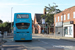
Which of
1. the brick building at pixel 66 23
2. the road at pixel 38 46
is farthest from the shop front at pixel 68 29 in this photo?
the road at pixel 38 46

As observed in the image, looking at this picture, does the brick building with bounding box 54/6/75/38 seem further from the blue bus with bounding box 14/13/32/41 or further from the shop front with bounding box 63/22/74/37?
the blue bus with bounding box 14/13/32/41

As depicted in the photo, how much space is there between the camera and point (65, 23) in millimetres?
38156

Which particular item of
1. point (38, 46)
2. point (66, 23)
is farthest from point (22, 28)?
point (66, 23)

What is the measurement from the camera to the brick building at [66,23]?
111 ft

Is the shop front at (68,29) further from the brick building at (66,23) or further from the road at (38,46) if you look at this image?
the road at (38,46)

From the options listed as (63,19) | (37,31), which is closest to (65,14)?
(63,19)

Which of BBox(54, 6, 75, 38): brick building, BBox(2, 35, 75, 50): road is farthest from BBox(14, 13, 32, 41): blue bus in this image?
BBox(54, 6, 75, 38): brick building

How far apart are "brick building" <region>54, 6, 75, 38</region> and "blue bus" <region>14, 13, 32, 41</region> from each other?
1685 cm

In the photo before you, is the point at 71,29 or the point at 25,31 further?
the point at 71,29

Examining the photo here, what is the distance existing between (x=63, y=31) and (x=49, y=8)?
72.3ft

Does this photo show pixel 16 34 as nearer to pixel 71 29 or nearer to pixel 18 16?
pixel 18 16

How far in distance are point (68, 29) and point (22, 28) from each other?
66.1 feet

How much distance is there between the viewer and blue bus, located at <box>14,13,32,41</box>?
19547 mm

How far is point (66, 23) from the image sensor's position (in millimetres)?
37375
